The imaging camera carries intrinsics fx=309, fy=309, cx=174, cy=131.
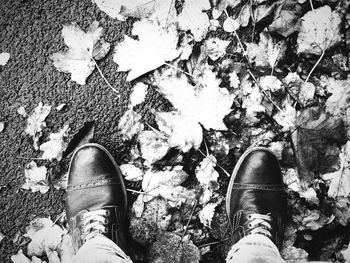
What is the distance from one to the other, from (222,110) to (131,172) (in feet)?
1.64

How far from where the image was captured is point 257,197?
140cm

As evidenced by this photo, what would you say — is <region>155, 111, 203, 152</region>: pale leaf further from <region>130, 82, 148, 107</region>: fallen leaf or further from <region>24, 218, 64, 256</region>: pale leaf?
<region>24, 218, 64, 256</region>: pale leaf

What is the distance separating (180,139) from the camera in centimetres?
126

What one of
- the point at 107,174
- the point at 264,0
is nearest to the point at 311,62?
the point at 264,0

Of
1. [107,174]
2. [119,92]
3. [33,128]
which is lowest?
[107,174]


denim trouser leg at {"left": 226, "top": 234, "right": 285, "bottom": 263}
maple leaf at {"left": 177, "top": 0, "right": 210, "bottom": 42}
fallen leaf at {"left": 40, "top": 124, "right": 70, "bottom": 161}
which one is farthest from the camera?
fallen leaf at {"left": 40, "top": 124, "right": 70, "bottom": 161}

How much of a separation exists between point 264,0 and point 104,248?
4.03 feet

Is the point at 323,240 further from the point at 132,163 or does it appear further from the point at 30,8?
the point at 30,8

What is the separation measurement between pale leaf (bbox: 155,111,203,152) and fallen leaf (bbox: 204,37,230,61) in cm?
30

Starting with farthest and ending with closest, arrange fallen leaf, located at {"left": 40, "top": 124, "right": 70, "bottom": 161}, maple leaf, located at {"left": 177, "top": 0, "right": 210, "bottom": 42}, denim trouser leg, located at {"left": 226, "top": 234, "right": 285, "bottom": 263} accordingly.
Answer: fallen leaf, located at {"left": 40, "top": 124, "right": 70, "bottom": 161} < maple leaf, located at {"left": 177, "top": 0, "right": 210, "bottom": 42} < denim trouser leg, located at {"left": 226, "top": 234, "right": 285, "bottom": 263}

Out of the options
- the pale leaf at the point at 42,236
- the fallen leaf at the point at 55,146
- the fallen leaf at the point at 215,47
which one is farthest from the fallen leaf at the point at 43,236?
the fallen leaf at the point at 215,47

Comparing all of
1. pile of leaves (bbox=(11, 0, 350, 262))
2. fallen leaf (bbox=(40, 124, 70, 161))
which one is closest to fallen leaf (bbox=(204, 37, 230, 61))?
pile of leaves (bbox=(11, 0, 350, 262))

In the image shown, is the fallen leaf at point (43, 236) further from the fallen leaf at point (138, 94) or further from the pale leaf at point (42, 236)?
the fallen leaf at point (138, 94)

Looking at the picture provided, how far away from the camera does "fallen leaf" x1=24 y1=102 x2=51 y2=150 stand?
1403 mm
